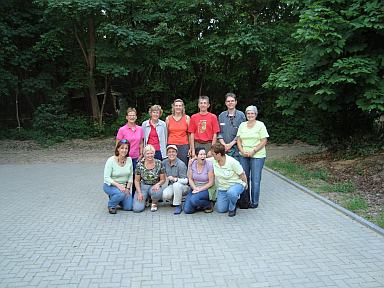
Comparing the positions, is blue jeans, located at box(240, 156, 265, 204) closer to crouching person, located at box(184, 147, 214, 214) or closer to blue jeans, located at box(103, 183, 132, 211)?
crouching person, located at box(184, 147, 214, 214)

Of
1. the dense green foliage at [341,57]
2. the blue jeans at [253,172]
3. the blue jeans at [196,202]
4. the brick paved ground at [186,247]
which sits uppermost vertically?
the dense green foliage at [341,57]

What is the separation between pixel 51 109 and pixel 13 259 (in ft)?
48.5

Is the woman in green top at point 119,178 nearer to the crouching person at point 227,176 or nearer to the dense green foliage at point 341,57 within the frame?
the crouching person at point 227,176

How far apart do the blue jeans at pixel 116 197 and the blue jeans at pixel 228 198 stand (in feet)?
4.74

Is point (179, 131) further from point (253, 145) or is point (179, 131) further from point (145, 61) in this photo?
point (145, 61)

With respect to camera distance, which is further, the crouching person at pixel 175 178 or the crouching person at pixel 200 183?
the crouching person at pixel 175 178

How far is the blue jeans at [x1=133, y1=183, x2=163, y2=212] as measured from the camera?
20.1ft

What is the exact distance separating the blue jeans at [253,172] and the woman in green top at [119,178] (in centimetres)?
193

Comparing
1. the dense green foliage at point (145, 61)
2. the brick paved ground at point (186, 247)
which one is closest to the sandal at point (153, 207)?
the brick paved ground at point (186, 247)

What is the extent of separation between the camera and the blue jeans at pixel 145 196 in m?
6.12

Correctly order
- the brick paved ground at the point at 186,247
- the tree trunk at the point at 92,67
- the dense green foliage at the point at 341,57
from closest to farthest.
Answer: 1. the brick paved ground at the point at 186,247
2. the dense green foliage at the point at 341,57
3. the tree trunk at the point at 92,67

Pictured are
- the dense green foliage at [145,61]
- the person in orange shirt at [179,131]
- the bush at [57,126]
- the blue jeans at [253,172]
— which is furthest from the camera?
the bush at [57,126]

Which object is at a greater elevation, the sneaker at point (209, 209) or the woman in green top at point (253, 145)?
the woman in green top at point (253, 145)

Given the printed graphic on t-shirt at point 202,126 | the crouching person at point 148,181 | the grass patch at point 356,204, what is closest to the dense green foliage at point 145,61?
the grass patch at point 356,204
